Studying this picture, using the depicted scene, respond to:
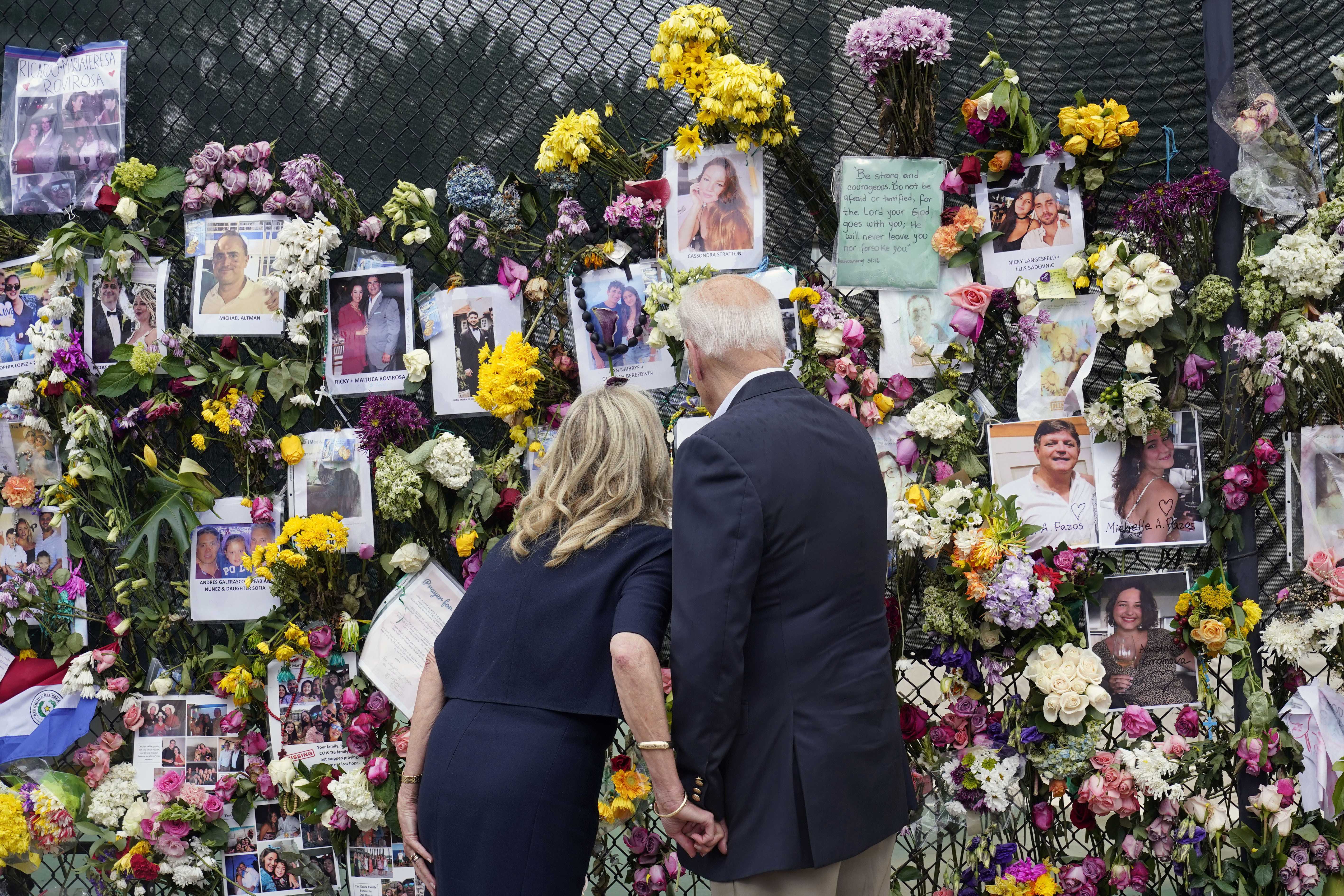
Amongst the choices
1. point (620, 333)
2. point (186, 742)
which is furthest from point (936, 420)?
point (186, 742)

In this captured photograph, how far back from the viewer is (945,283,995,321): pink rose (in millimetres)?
2596

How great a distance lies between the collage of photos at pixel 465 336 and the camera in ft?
9.45

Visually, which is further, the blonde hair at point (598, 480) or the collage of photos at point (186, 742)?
the collage of photos at point (186, 742)

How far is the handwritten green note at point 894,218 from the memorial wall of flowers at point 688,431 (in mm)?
10

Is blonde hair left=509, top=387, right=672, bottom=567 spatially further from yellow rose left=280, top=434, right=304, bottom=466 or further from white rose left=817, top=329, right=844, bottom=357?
yellow rose left=280, top=434, right=304, bottom=466

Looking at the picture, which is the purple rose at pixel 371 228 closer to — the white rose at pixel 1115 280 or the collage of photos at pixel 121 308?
the collage of photos at pixel 121 308

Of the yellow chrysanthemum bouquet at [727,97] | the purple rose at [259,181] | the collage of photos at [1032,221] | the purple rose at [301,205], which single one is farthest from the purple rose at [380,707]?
the collage of photos at [1032,221]

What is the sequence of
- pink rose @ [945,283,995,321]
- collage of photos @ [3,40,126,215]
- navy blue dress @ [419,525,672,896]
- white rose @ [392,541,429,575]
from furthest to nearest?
collage of photos @ [3,40,126,215] → white rose @ [392,541,429,575] → pink rose @ [945,283,995,321] → navy blue dress @ [419,525,672,896]

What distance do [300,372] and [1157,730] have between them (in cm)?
249

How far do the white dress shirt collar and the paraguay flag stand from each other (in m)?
2.31

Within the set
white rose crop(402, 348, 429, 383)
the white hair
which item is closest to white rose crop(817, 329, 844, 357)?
the white hair

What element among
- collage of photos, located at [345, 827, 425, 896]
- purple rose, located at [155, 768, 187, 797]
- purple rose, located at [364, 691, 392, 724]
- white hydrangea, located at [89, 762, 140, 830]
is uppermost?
purple rose, located at [364, 691, 392, 724]

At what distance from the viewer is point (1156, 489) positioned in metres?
2.56

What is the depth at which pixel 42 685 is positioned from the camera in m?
3.16
